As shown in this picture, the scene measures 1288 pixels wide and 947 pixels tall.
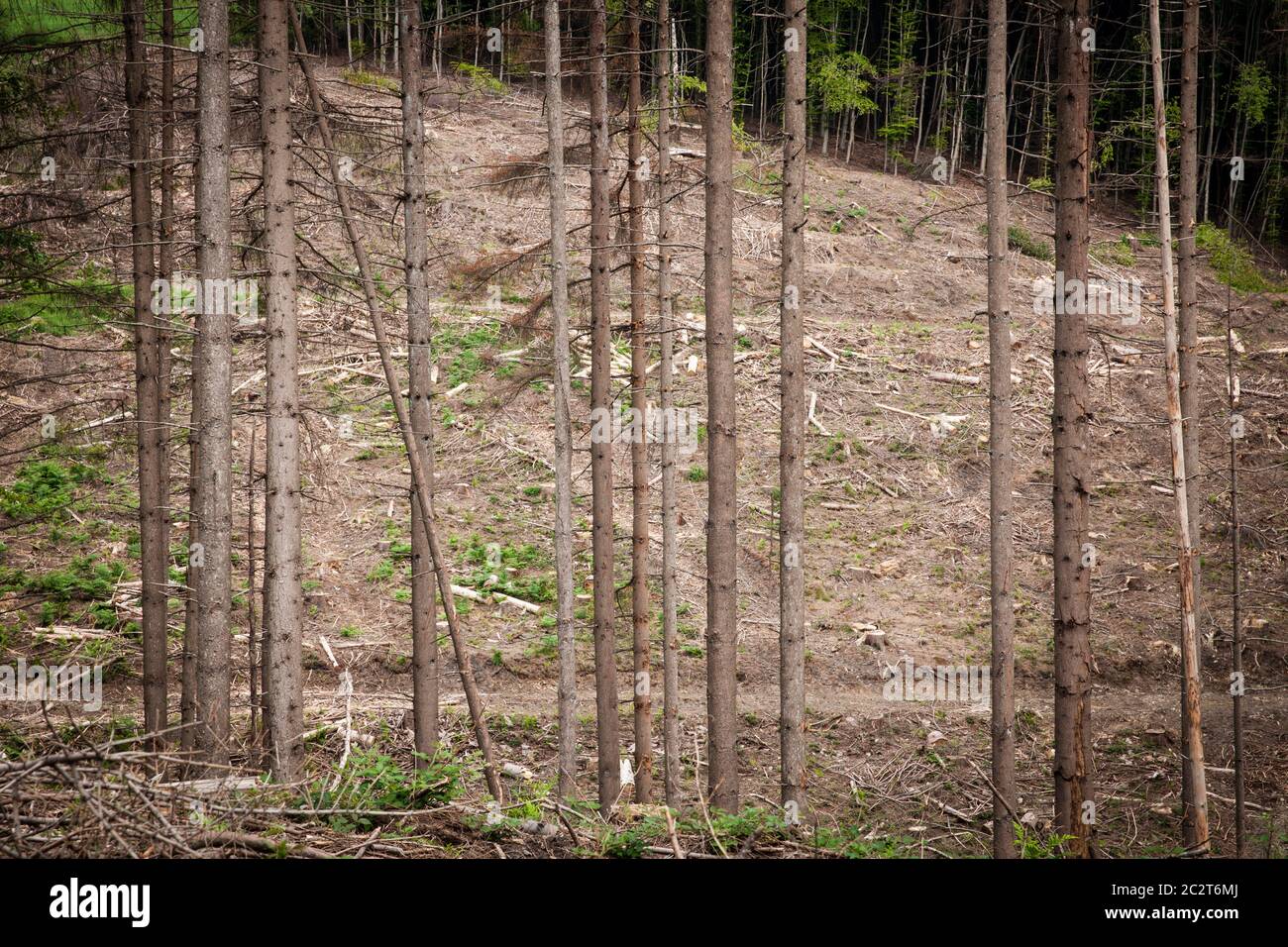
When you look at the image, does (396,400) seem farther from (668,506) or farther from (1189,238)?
(1189,238)

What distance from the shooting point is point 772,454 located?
2225cm

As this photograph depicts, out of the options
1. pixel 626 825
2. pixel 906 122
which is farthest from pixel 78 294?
pixel 906 122

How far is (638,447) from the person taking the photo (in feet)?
40.1

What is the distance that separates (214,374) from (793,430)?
616 cm

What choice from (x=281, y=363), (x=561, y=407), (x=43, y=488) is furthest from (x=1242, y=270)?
(x=43, y=488)

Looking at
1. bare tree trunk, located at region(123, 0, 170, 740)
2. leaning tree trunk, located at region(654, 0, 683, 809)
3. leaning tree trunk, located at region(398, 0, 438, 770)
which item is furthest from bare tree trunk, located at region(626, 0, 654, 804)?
bare tree trunk, located at region(123, 0, 170, 740)

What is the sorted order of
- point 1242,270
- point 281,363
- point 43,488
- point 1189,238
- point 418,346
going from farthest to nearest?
1. point 1242,270
2. point 43,488
3. point 1189,238
4. point 418,346
5. point 281,363

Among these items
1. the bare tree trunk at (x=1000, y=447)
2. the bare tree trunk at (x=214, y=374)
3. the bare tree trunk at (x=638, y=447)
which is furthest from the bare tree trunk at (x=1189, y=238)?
the bare tree trunk at (x=214, y=374)

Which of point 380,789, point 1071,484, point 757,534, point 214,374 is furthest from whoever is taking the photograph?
point 757,534

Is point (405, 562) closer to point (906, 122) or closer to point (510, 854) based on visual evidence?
point (510, 854)

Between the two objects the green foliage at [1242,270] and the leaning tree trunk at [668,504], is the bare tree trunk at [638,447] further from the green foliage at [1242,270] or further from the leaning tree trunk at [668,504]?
the green foliage at [1242,270]

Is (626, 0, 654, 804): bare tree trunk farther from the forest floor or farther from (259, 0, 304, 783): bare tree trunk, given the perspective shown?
(259, 0, 304, 783): bare tree trunk

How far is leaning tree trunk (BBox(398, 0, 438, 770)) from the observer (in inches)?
424
